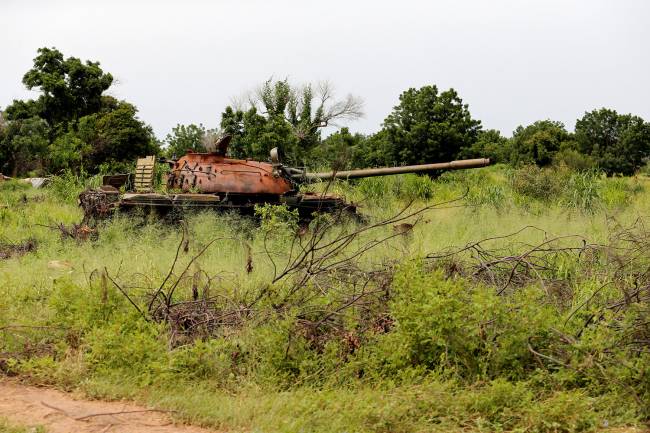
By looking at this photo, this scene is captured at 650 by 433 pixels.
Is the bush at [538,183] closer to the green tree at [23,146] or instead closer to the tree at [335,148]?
the tree at [335,148]

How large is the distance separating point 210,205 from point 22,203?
6843 millimetres

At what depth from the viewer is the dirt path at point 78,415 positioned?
469 centimetres

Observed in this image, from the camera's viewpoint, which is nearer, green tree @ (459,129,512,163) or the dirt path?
the dirt path

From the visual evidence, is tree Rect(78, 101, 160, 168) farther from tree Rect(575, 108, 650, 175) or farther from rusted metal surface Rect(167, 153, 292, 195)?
tree Rect(575, 108, 650, 175)

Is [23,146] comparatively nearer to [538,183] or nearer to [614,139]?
[538,183]

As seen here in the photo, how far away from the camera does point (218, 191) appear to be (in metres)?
12.6

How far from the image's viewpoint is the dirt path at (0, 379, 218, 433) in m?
4.69

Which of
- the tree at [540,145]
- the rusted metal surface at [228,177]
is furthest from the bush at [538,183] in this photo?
the tree at [540,145]

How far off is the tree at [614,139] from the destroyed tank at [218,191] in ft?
85.9

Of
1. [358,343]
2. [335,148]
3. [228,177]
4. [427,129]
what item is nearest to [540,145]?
[427,129]

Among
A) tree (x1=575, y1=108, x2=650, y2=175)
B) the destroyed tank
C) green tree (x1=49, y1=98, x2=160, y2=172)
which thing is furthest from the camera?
tree (x1=575, y1=108, x2=650, y2=175)

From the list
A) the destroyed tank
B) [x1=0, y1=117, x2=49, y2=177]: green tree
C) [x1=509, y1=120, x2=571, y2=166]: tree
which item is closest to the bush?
the destroyed tank

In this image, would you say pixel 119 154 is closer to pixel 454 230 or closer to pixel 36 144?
pixel 36 144

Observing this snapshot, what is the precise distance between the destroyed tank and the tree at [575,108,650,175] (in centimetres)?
2617
